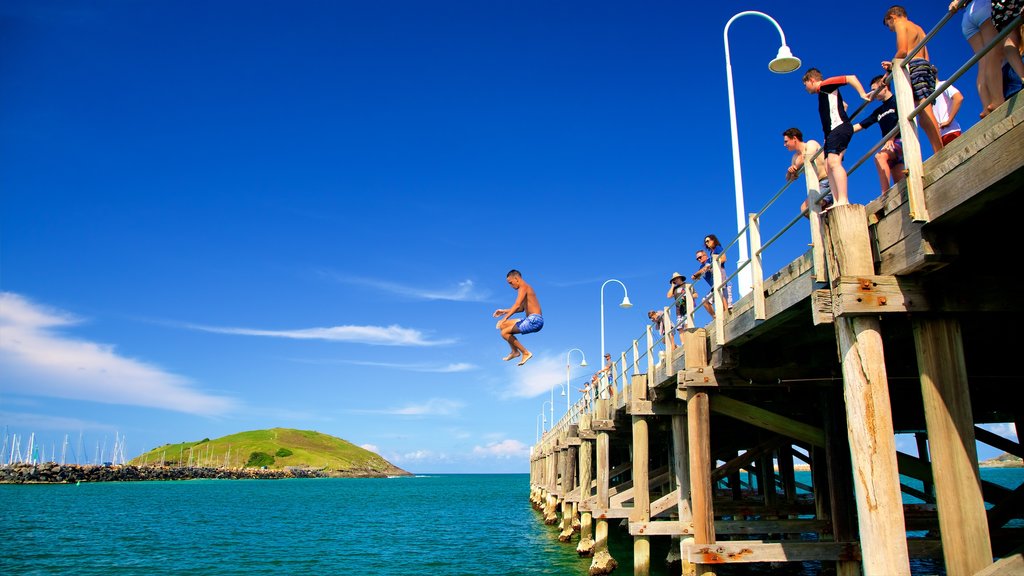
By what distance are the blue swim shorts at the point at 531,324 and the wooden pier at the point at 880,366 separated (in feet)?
7.80

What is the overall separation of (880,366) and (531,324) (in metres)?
6.41

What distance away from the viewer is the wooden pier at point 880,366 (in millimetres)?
4965

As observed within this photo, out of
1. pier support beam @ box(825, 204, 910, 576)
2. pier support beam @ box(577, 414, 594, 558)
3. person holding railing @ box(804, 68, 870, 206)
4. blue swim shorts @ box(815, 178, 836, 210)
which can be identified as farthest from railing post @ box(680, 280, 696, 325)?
pier support beam @ box(577, 414, 594, 558)

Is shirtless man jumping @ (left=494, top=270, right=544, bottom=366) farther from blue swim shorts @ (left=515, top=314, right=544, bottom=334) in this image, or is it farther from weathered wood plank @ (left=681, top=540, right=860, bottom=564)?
weathered wood plank @ (left=681, top=540, right=860, bottom=564)

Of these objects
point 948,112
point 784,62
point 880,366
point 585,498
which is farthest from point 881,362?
point 585,498

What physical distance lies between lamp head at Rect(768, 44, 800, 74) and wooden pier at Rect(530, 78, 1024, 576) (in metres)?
4.84

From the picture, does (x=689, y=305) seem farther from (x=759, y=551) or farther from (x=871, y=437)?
(x=871, y=437)

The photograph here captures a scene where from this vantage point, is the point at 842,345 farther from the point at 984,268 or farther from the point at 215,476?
the point at 215,476

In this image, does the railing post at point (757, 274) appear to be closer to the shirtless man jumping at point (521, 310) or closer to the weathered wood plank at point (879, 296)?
the weathered wood plank at point (879, 296)

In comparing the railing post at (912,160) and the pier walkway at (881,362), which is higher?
the railing post at (912,160)

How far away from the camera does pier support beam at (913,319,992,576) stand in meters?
4.89

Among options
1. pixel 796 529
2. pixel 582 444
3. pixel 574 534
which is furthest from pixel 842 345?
pixel 574 534

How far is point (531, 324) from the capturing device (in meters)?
11.4

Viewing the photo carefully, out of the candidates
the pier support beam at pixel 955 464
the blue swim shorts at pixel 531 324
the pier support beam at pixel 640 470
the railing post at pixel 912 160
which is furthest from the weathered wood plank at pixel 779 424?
the railing post at pixel 912 160
